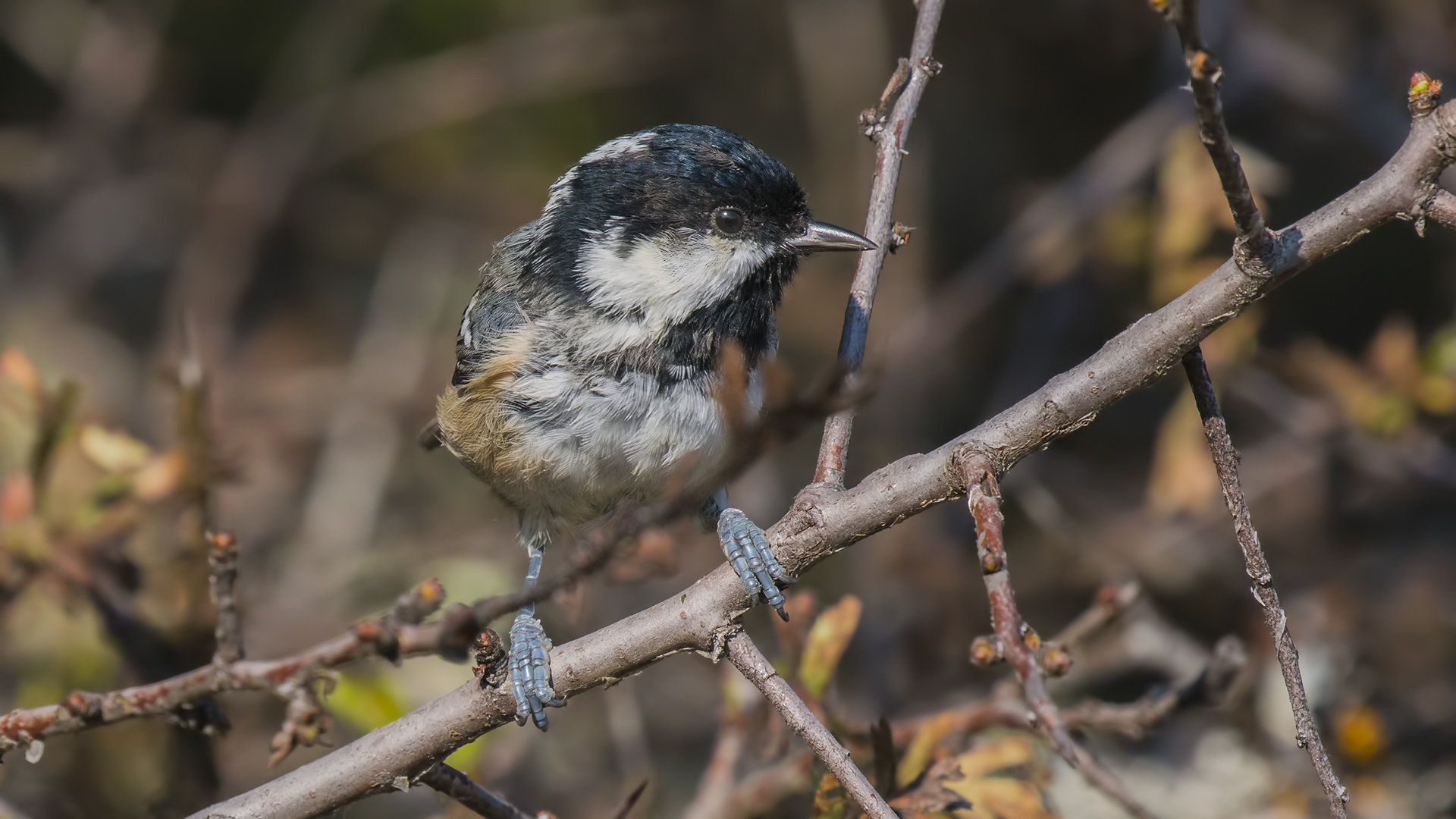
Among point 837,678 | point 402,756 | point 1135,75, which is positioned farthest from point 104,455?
point 1135,75

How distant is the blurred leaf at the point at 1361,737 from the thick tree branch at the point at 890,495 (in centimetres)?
170

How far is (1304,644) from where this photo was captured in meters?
3.67

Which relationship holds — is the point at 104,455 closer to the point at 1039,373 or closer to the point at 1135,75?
the point at 1039,373

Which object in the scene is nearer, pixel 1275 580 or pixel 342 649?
pixel 342 649

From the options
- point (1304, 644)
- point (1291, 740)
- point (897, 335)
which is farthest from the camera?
point (897, 335)

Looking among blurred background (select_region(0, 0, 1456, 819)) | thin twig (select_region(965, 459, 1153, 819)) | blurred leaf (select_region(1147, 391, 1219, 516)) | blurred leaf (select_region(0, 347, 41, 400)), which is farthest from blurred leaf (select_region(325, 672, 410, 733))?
blurred leaf (select_region(1147, 391, 1219, 516))

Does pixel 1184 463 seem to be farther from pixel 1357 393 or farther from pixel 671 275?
pixel 671 275

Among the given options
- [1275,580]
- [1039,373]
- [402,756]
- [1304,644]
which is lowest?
[402,756]

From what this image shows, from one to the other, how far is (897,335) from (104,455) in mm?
2958

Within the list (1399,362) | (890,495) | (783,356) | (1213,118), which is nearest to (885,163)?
(890,495)

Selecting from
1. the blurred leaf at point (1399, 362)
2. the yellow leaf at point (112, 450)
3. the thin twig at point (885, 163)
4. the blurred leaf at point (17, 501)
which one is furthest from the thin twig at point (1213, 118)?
the blurred leaf at point (17, 501)

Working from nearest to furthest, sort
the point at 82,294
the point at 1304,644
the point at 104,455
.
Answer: the point at 104,455 < the point at 1304,644 < the point at 82,294

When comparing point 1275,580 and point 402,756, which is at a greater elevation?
point 1275,580

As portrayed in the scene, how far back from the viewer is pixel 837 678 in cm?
443
